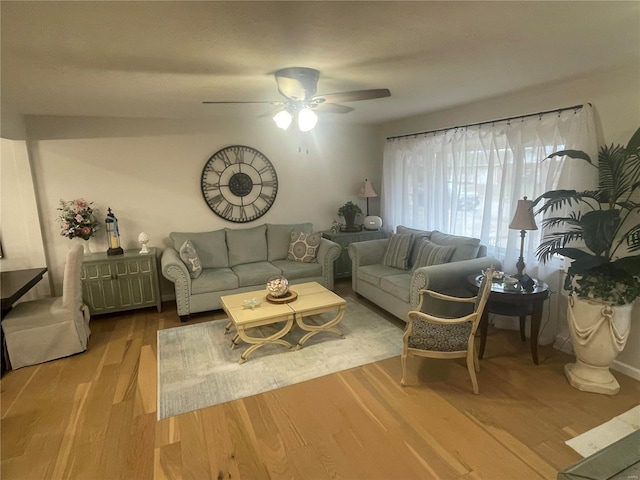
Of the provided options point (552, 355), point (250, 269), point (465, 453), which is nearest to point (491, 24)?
point (465, 453)

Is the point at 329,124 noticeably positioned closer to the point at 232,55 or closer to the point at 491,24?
the point at 232,55

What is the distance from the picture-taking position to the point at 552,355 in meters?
3.18

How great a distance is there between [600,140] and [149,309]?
5.05 m

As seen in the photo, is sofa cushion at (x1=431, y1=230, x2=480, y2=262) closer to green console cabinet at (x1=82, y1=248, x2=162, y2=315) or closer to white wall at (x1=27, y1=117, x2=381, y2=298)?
white wall at (x1=27, y1=117, x2=381, y2=298)

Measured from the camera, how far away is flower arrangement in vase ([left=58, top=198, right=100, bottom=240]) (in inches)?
158

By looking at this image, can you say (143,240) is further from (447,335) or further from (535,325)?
(535,325)

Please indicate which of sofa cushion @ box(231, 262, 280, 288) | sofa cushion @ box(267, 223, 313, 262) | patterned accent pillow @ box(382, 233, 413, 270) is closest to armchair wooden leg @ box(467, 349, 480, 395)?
patterned accent pillow @ box(382, 233, 413, 270)

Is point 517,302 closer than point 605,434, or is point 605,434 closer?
point 605,434

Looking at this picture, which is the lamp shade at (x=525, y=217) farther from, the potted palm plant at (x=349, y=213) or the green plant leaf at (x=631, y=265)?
the potted palm plant at (x=349, y=213)

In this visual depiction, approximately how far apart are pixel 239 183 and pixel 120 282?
194 centimetres

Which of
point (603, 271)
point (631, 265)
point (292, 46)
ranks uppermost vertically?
point (292, 46)

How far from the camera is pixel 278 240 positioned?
4.97 meters

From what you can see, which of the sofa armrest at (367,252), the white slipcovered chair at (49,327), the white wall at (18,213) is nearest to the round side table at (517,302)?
the sofa armrest at (367,252)

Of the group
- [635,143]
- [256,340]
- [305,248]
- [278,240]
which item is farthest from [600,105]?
[278,240]
